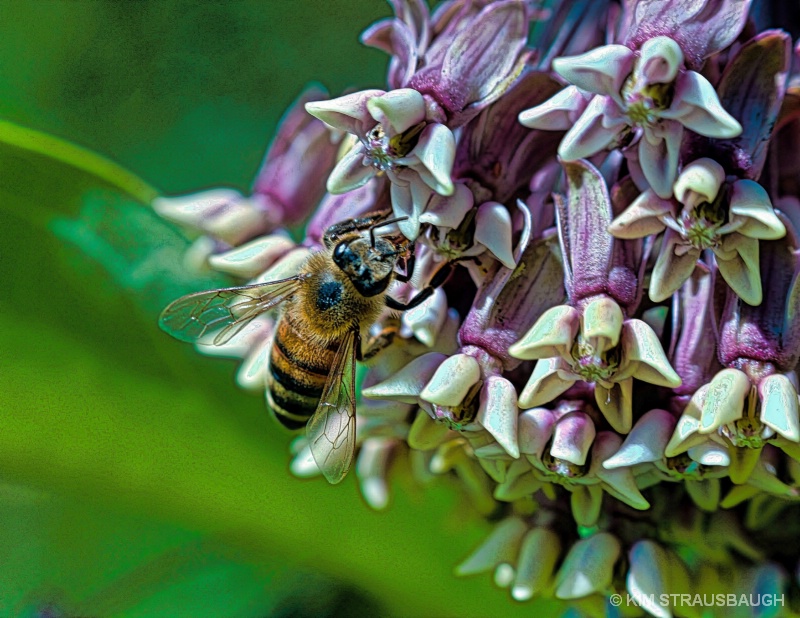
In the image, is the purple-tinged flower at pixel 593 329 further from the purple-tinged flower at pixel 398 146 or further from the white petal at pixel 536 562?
the white petal at pixel 536 562

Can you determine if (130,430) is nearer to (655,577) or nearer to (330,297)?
(330,297)

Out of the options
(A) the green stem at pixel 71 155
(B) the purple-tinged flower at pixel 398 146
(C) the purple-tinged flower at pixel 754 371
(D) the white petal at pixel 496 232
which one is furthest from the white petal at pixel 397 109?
(A) the green stem at pixel 71 155

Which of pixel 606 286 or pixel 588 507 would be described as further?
pixel 588 507

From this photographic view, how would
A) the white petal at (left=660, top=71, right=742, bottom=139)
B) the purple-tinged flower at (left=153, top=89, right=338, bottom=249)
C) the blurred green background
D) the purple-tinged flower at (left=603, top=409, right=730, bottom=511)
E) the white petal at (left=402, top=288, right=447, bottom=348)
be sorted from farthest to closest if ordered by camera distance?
the purple-tinged flower at (left=153, top=89, right=338, bottom=249) < the blurred green background < the white petal at (left=402, top=288, right=447, bottom=348) < the purple-tinged flower at (left=603, top=409, right=730, bottom=511) < the white petal at (left=660, top=71, right=742, bottom=139)

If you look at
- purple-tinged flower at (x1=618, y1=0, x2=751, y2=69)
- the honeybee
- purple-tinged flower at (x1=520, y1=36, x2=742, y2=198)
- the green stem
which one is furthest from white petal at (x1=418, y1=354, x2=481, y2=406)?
the green stem

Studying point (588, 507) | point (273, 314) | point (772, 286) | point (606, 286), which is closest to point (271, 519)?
point (273, 314)

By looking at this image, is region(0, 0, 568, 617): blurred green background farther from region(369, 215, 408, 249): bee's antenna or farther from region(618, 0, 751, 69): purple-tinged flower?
region(618, 0, 751, 69): purple-tinged flower

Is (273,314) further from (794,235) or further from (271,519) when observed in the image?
(794,235)

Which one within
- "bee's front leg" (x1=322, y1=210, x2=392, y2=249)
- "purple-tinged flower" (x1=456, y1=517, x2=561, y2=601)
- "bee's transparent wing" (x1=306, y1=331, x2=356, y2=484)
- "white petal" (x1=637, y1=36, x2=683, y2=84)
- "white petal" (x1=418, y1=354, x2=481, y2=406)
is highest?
"white petal" (x1=637, y1=36, x2=683, y2=84)
